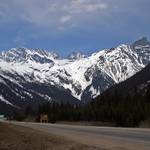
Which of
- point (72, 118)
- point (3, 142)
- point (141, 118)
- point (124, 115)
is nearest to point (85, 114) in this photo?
point (72, 118)

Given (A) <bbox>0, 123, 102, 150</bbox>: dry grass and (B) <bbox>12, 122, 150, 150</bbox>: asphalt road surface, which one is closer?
(A) <bbox>0, 123, 102, 150</bbox>: dry grass

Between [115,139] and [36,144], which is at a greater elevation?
[115,139]

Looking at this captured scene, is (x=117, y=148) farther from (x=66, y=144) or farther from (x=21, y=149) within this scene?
(x=21, y=149)

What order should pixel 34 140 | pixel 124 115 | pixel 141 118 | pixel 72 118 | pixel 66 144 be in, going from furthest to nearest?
pixel 72 118, pixel 124 115, pixel 141 118, pixel 34 140, pixel 66 144

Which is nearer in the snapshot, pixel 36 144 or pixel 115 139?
pixel 36 144

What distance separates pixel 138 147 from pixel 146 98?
101205 millimetres

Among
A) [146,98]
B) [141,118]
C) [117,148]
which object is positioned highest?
[146,98]

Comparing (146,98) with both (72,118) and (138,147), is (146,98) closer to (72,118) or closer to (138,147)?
(72,118)

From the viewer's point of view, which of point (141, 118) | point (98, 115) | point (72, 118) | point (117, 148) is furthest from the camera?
point (72, 118)

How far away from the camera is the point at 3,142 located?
30844 mm

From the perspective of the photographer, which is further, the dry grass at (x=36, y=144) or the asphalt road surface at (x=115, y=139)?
the asphalt road surface at (x=115, y=139)

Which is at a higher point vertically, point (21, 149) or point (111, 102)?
point (111, 102)

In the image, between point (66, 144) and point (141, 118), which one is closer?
point (66, 144)

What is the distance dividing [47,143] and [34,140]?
232 centimetres
